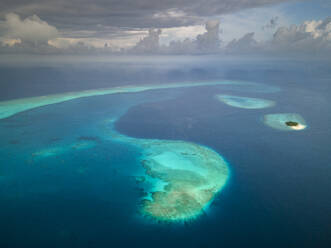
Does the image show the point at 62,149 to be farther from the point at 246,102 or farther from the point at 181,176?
the point at 246,102

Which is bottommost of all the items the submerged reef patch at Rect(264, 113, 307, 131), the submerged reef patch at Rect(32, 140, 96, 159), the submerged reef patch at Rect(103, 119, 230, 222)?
the submerged reef patch at Rect(32, 140, 96, 159)

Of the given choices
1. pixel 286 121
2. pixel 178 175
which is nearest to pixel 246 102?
pixel 286 121

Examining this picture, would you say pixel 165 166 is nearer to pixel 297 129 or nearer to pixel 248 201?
pixel 248 201

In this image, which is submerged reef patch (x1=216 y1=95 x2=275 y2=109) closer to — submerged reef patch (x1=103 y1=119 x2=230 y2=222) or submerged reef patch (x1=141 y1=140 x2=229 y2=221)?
submerged reef patch (x1=103 y1=119 x2=230 y2=222)

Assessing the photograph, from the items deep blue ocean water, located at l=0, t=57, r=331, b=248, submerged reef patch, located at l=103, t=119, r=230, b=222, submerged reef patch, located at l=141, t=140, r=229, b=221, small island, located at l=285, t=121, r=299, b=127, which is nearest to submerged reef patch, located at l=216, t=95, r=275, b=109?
deep blue ocean water, located at l=0, t=57, r=331, b=248

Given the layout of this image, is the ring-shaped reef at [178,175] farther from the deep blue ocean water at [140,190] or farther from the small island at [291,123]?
the small island at [291,123]
